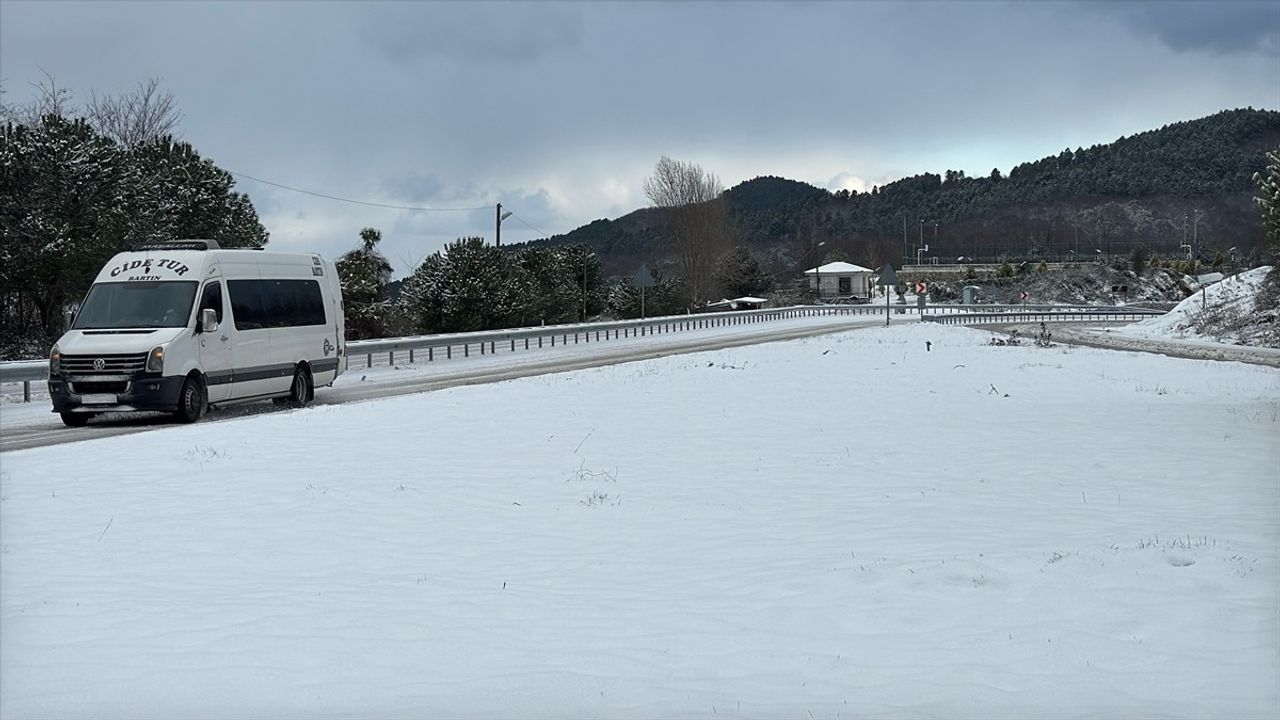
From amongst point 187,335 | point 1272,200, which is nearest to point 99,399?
point 187,335

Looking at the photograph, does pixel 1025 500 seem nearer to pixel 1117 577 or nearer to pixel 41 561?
pixel 1117 577

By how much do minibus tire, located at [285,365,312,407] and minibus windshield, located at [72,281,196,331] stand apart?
3.20 m

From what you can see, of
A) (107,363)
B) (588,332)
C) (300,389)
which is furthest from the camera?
(588,332)

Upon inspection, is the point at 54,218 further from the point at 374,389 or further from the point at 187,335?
the point at 187,335

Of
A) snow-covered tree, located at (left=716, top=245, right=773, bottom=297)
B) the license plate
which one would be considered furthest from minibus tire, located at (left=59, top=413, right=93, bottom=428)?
snow-covered tree, located at (left=716, top=245, right=773, bottom=297)

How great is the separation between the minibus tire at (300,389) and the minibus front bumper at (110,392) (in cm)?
381

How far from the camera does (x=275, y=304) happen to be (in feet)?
66.5

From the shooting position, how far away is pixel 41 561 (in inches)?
329

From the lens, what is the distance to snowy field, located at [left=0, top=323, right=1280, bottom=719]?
582 cm

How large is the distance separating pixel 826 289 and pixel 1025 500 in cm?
12233

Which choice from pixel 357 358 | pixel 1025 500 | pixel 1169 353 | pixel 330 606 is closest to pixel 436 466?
pixel 330 606

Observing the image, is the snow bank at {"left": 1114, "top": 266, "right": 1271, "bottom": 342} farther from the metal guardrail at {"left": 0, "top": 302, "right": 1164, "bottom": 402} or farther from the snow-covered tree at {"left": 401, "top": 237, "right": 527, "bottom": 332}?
the snow-covered tree at {"left": 401, "top": 237, "right": 527, "bottom": 332}

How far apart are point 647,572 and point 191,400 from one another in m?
12.0

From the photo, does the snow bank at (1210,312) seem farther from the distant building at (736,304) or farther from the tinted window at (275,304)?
the distant building at (736,304)
